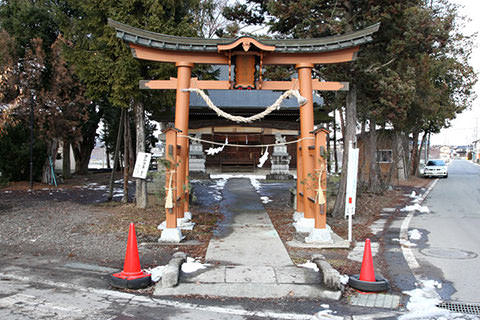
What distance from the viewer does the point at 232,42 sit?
9.05 m

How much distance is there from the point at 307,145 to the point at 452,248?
13.1ft

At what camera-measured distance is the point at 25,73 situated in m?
17.7

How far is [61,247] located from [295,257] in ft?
16.3

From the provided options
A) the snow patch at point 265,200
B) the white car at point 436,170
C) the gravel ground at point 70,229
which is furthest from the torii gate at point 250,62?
the white car at point 436,170

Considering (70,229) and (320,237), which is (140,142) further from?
(320,237)

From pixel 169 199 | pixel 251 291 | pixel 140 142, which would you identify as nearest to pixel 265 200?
pixel 140 142

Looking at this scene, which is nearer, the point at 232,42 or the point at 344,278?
the point at 344,278

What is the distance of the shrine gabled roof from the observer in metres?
9.01

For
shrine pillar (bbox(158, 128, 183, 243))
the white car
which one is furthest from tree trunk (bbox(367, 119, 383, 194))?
the white car

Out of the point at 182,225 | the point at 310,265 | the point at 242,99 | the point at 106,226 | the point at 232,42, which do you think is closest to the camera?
the point at 310,265

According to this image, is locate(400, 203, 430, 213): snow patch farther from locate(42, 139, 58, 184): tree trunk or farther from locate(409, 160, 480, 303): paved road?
locate(42, 139, 58, 184): tree trunk

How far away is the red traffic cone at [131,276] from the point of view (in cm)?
575

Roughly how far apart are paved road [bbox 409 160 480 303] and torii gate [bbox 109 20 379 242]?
2.35 m

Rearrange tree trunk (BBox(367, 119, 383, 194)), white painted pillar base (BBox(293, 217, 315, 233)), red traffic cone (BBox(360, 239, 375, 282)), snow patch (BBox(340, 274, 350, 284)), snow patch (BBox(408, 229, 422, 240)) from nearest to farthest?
1. red traffic cone (BBox(360, 239, 375, 282))
2. snow patch (BBox(340, 274, 350, 284))
3. white painted pillar base (BBox(293, 217, 315, 233))
4. snow patch (BBox(408, 229, 422, 240))
5. tree trunk (BBox(367, 119, 383, 194))
